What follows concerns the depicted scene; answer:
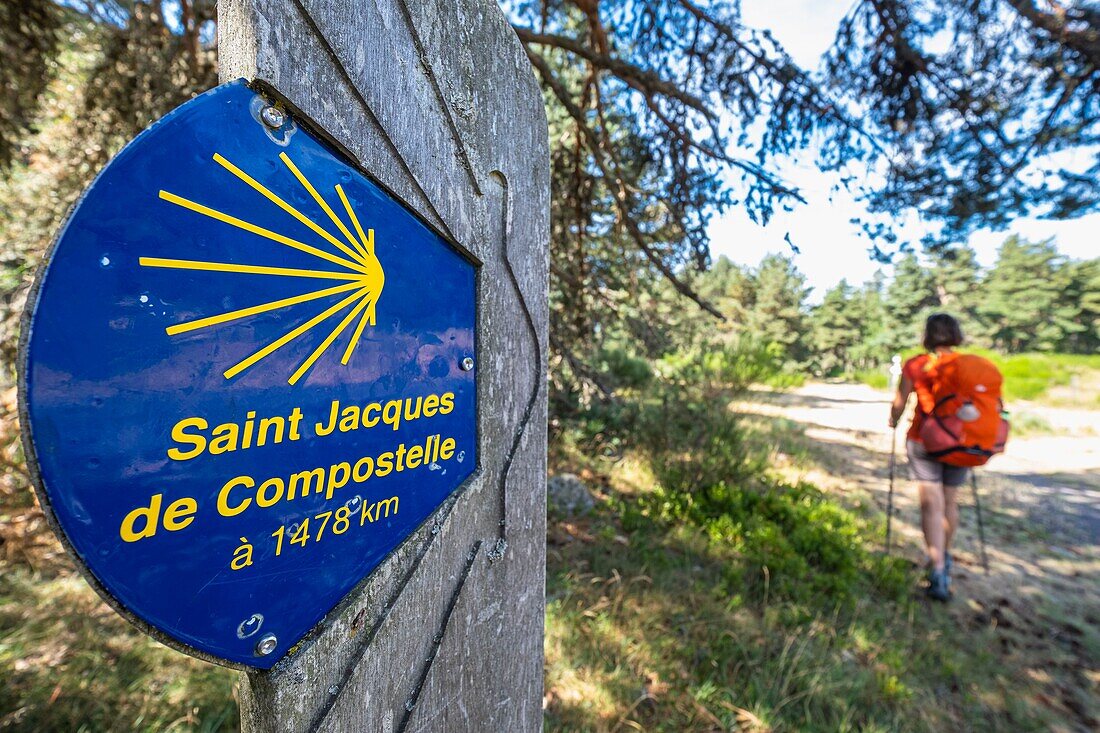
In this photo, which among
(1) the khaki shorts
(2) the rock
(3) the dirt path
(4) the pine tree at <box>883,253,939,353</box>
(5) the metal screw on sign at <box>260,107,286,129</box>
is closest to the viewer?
(5) the metal screw on sign at <box>260,107,286,129</box>

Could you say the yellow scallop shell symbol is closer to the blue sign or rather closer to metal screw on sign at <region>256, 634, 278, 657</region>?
the blue sign

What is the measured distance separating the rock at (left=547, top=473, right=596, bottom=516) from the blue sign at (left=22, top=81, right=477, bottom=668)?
151 inches

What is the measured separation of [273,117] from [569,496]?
14.1 feet

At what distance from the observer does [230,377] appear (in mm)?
589

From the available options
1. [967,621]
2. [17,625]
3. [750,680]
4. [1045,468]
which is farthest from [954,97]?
[1045,468]

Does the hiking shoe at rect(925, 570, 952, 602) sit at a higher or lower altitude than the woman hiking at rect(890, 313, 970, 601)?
lower

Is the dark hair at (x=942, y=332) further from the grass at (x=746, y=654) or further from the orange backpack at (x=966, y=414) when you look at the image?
the grass at (x=746, y=654)

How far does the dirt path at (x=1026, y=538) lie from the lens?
310cm

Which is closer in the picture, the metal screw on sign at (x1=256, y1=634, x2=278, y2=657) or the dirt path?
the metal screw on sign at (x1=256, y1=634, x2=278, y2=657)

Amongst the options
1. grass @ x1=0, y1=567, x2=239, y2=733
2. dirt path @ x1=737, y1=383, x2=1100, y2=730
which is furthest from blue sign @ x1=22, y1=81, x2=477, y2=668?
dirt path @ x1=737, y1=383, x2=1100, y2=730

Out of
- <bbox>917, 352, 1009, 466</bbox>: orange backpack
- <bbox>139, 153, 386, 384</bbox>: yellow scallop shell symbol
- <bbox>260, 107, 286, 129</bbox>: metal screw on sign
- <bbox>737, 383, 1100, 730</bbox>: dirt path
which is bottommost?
<bbox>737, 383, 1100, 730</bbox>: dirt path

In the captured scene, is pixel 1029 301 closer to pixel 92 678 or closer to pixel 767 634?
pixel 767 634

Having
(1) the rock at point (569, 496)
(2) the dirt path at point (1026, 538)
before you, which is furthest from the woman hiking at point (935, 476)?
(1) the rock at point (569, 496)

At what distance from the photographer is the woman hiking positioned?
3.70 meters
